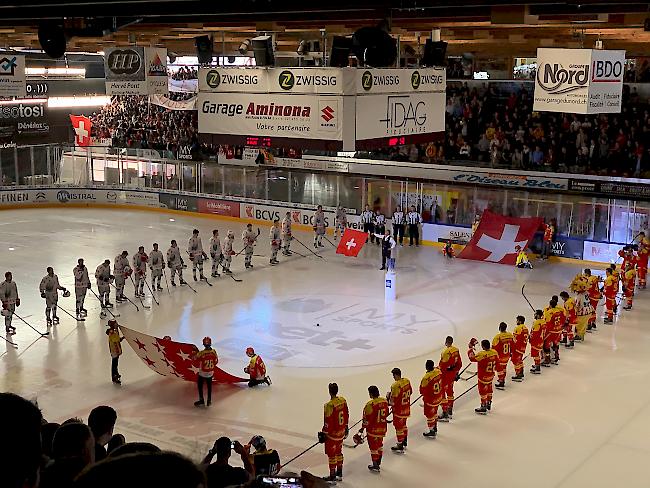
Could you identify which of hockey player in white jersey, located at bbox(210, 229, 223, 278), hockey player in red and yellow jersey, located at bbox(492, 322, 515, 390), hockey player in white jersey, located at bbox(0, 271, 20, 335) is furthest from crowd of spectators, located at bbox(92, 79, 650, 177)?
hockey player in white jersey, located at bbox(0, 271, 20, 335)

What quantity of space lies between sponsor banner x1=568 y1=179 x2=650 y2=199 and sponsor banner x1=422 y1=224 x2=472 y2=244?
3.53 meters

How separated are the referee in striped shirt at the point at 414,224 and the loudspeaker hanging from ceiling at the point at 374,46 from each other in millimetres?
15065

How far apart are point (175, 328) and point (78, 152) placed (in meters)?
A: 18.2

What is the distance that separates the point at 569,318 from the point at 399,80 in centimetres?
588

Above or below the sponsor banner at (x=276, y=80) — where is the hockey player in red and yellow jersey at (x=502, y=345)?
below

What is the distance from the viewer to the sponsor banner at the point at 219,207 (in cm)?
3120

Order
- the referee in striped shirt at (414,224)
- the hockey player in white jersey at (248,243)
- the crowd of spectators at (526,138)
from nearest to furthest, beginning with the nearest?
1. the hockey player in white jersey at (248,243)
2. the referee in striped shirt at (414,224)
3. the crowd of spectators at (526,138)

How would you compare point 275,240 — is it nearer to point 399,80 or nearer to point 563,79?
point 563,79

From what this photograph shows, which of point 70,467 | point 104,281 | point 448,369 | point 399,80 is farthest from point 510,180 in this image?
point 70,467

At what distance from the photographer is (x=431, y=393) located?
12.1 meters

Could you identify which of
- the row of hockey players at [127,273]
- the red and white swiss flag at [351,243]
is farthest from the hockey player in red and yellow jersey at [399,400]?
the red and white swiss flag at [351,243]

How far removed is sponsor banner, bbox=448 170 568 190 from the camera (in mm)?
27672

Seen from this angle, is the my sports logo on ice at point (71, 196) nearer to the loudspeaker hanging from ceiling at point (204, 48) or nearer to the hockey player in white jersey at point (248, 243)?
the hockey player in white jersey at point (248, 243)

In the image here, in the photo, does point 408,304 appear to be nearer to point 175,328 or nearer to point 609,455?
point 175,328
